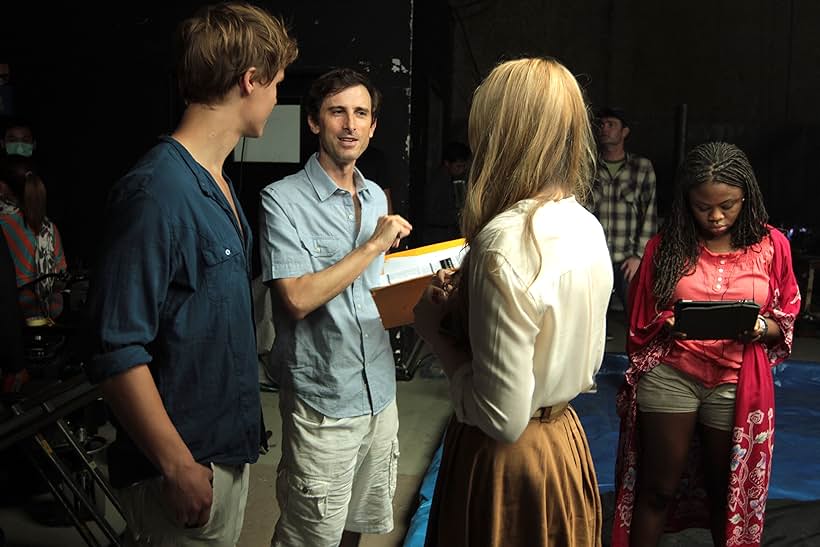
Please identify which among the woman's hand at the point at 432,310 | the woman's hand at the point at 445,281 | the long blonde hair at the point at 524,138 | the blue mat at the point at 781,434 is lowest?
the blue mat at the point at 781,434

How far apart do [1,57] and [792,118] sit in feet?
28.6

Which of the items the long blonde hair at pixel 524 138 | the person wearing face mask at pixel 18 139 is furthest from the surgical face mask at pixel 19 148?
the long blonde hair at pixel 524 138

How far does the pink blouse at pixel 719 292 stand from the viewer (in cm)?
242

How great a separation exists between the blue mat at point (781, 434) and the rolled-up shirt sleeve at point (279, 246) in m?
1.31

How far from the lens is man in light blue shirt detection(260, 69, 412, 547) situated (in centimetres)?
207

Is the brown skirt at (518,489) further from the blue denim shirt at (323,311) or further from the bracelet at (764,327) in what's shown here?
the bracelet at (764,327)

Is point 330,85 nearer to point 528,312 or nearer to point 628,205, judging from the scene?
point 528,312

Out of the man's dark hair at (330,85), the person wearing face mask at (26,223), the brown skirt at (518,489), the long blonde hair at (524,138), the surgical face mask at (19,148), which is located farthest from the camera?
the surgical face mask at (19,148)

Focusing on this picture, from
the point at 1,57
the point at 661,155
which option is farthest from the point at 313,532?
the point at 661,155

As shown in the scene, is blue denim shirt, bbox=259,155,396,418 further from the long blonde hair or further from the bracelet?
the bracelet

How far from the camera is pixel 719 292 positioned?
243 centimetres

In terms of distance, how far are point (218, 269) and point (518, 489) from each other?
752mm

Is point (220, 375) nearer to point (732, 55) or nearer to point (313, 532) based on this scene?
point (313, 532)

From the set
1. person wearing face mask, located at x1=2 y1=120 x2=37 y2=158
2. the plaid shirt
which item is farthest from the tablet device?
person wearing face mask, located at x1=2 y1=120 x2=37 y2=158
